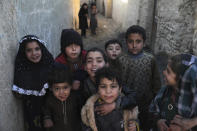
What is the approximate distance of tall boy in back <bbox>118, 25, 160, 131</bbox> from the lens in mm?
2598

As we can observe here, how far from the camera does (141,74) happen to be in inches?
103

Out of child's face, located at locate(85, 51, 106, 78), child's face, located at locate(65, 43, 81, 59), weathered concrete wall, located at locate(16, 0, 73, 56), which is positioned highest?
weathered concrete wall, located at locate(16, 0, 73, 56)

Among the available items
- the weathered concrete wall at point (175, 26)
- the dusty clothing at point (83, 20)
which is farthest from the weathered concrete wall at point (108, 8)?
the weathered concrete wall at point (175, 26)

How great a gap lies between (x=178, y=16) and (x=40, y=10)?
3505 mm

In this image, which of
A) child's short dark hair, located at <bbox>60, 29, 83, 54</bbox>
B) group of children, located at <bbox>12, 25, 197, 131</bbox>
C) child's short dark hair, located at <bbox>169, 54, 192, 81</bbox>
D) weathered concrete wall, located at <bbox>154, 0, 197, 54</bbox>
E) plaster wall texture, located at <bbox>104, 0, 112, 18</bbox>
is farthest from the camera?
plaster wall texture, located at <bbox>104, 0, 112, 18</bbox>

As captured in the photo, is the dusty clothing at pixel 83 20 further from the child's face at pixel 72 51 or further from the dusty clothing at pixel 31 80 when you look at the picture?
the dusty clothing at pixel 31 80

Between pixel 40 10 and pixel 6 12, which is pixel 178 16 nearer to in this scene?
pixel 40 10

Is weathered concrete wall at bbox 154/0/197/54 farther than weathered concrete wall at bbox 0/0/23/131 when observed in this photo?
Yes

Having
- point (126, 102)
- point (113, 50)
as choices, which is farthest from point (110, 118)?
point (113, 50)

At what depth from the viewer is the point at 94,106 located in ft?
6.80

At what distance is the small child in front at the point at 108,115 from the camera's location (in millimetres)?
2025

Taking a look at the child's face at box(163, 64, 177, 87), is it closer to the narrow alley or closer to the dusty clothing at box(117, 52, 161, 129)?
the dusty clothing at box(117, 52, 161, 129)

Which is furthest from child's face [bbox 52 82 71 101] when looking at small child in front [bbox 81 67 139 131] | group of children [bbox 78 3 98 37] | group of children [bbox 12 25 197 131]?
group of children [bbox 78 3 98 37]

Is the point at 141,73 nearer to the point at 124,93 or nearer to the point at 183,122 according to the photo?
the point at 124,93
